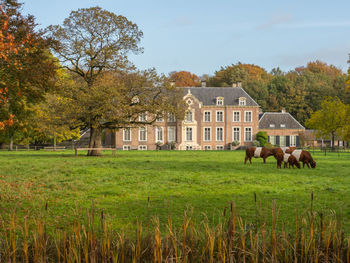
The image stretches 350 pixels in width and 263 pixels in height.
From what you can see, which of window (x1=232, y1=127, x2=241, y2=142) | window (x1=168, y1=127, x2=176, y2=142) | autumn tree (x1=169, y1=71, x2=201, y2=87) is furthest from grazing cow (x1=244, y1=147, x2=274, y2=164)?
autumn tree (x1=169, y1=71, x2=201, y2=87)

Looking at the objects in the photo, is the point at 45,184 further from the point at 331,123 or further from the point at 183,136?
the point at 183,136

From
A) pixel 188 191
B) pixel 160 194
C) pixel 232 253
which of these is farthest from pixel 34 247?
pixel 188 191

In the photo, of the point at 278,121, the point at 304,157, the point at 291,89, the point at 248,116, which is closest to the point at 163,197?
the point at 304,157

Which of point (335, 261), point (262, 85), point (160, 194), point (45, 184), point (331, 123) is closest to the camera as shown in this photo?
point (335, 261)

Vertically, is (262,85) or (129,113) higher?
(262,85)

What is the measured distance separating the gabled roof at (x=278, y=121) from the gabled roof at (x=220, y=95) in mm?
4692

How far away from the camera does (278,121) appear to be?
6028 centimetres

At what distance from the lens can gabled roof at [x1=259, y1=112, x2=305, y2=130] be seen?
196 feet

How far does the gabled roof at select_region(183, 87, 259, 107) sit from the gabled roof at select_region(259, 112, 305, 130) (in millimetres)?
4692

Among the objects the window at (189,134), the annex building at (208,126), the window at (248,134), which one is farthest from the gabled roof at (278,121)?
the window at (189,134)

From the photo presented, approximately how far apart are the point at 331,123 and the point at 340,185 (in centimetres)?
3172

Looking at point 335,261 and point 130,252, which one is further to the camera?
point 130,252

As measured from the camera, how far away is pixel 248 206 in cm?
775

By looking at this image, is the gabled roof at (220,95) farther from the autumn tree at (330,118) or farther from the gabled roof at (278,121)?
the autumn tree at (330,118)
